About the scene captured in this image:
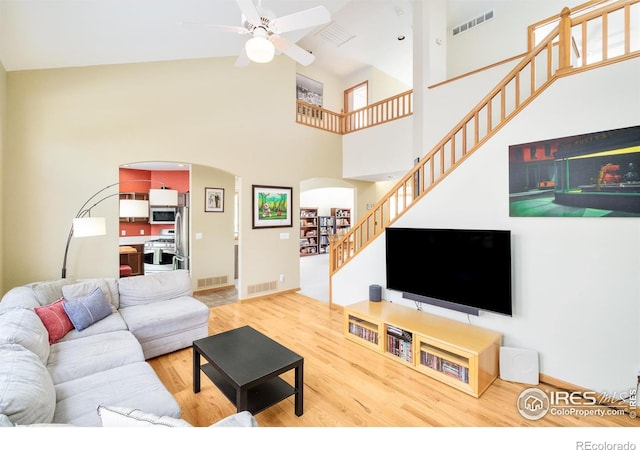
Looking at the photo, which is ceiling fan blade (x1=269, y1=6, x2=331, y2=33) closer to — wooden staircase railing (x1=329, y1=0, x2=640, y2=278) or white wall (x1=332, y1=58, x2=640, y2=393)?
wooden staircase railing (x1=329, y1=0, x2=640, y2=278)

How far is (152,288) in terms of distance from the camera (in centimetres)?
354

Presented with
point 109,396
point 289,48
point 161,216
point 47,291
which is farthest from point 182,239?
point 289,48

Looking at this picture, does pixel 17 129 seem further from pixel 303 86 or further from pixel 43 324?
pixel 303 86

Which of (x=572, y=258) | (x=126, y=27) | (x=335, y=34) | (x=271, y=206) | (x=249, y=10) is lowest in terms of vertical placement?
(x=572, y=258)

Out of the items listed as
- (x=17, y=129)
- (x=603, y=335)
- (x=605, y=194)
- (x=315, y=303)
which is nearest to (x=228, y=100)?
(x=17, y=129)

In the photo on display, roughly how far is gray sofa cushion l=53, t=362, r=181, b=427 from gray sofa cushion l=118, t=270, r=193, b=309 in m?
1.46

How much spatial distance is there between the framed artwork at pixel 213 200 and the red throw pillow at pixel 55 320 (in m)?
3.12

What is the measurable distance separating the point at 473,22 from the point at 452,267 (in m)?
4.96

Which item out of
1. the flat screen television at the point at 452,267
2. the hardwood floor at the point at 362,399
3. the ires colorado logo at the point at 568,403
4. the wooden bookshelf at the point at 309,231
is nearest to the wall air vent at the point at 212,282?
the hardwood floor at the point at 362,399

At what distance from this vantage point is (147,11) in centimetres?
276

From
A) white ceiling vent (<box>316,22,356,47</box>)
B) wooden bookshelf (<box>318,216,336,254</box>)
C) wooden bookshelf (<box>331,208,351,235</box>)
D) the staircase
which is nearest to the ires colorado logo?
the staircase

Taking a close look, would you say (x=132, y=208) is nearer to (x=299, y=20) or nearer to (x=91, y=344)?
(x=91, y=344)

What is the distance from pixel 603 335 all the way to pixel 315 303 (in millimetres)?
3641

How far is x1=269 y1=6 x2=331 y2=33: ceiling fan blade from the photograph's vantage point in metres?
2.06
